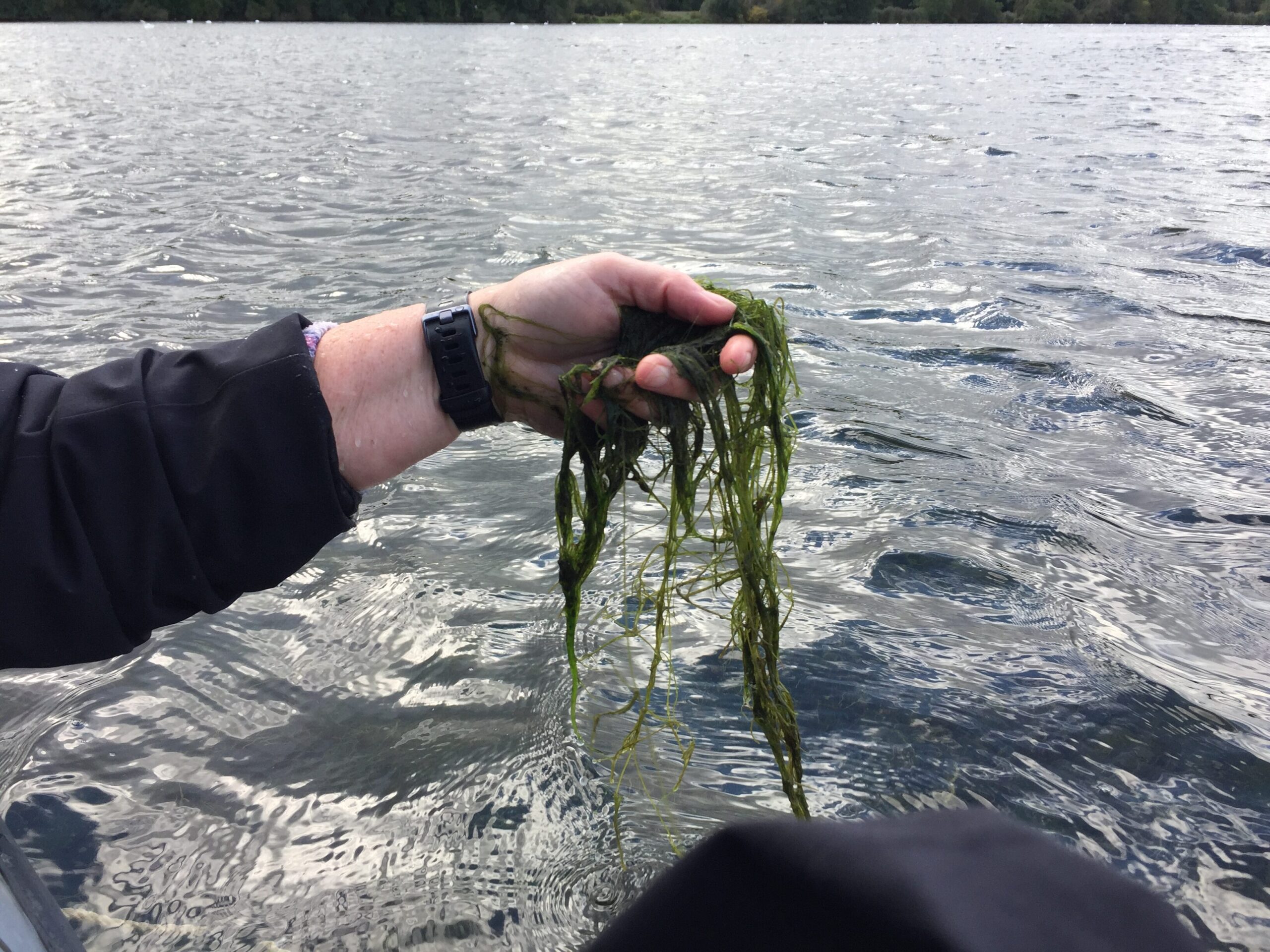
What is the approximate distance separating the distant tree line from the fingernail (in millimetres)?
89076

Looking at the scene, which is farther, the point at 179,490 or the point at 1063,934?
the point at 179,490

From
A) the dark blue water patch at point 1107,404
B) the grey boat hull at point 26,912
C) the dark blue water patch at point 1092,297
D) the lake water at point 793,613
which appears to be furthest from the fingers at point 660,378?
the dark blue water patch at point 1092,297

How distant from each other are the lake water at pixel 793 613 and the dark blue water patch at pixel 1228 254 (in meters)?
0.05

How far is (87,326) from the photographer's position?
23.9 feet

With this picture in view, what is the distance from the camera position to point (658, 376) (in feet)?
7.96

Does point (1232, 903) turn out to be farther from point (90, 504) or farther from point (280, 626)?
point (280, 626)

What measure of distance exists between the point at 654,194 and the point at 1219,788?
11.5 metres

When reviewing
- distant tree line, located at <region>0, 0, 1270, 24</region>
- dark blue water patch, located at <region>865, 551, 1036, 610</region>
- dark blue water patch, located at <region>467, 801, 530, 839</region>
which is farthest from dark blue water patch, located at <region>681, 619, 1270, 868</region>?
distant tree line, located at <region>0, 0, 1270, 24</region>

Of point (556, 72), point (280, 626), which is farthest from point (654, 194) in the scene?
point (556, 72)

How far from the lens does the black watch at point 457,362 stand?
8.53ft

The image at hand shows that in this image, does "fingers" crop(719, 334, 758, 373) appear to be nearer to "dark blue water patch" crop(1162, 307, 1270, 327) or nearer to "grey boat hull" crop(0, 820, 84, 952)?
"grey boat hull" crop(0, 820, 84, 952)

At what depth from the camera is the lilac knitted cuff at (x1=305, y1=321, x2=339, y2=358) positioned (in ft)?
8.18

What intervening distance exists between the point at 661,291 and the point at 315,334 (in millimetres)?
961

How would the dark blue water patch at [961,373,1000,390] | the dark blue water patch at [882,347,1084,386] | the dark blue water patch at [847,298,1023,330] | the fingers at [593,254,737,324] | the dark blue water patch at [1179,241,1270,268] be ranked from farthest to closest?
the dark blue water patch at [1179,241,1270,268] < the dark blue water patch at [847,298,1023,330] < the dark blue water patch at [882,347,1084,386] < the dark blue water patch at [961,373,1000,390] < the fingers at [593,254,737,324]
